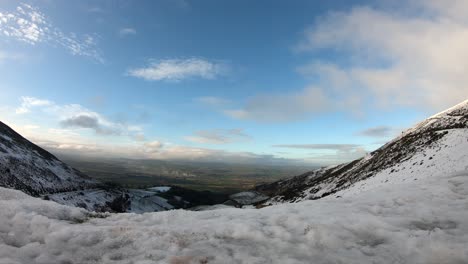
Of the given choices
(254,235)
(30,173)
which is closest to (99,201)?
(30,173)

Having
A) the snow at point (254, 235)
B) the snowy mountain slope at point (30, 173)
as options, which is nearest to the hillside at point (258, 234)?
the snow at point (254, 235)

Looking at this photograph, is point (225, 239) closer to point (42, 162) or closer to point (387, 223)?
point (387, 223)

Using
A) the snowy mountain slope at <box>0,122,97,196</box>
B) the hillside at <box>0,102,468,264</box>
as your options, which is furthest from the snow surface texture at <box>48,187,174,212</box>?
the hillside at <box>0,102,468,264</box>

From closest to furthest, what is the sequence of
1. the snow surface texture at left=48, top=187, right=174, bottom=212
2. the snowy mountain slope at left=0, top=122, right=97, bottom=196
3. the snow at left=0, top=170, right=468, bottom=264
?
the snow at left=0, top=170, right=468, bottom=264
the snowy mountain slope at left=0, top=122, right=97, bottom=196
the snow surface texture at left=48, top=187, right=174, bottom=212

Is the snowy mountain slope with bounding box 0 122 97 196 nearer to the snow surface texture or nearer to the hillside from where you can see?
the snow surface texture

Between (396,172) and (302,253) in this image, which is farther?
(396,172)

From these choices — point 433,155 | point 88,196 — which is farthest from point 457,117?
point 88,196
